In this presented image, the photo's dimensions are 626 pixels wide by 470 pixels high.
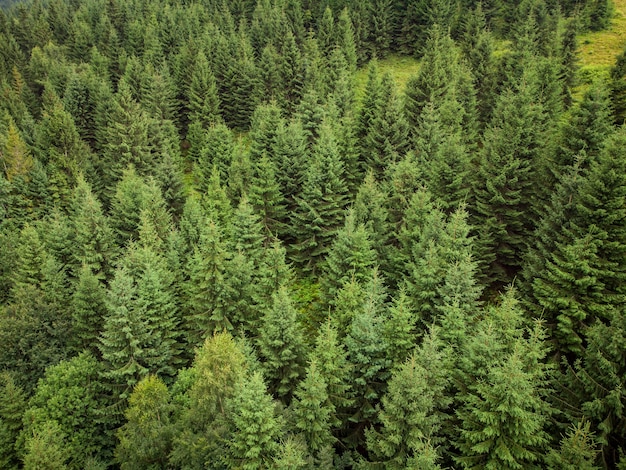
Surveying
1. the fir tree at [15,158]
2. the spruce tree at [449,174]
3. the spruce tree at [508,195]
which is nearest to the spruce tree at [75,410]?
the spruce tree at [449,174]

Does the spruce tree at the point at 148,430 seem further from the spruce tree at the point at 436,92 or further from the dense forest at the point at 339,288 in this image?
the spruce tree at the point at 436,92

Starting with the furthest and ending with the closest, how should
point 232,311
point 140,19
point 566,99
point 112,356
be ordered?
point 140,19
point 566,99
point 232,311
point 112,356

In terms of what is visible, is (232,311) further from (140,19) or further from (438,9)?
(140,19)

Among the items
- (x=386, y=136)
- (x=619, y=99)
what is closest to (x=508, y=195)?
(x=386, y=136)

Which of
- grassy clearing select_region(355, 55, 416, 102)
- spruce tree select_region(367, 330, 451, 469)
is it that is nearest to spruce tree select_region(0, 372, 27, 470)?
spruce tree select_region(367, 330, 451, 469)

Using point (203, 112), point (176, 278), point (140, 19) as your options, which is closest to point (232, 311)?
point (176, 278)
